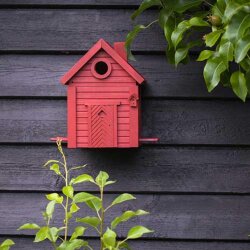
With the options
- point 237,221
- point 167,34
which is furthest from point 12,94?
point 237,221

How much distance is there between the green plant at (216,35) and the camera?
1.29m

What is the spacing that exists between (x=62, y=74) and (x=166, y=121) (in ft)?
1.28

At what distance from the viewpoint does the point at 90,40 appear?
68.3 inches

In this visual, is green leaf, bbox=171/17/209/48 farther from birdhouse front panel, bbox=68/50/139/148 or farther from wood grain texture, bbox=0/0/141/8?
wood grain texture, bbox=0/0/141/8

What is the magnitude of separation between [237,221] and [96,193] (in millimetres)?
486

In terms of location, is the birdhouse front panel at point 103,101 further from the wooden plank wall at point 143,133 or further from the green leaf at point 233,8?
the green leaf at point 233,8

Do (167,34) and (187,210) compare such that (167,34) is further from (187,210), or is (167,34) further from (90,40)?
(187,210)

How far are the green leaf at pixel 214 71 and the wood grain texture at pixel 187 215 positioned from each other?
0.49 m

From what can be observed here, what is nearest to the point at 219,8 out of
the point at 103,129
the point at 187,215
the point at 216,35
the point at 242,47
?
the point at 216,35

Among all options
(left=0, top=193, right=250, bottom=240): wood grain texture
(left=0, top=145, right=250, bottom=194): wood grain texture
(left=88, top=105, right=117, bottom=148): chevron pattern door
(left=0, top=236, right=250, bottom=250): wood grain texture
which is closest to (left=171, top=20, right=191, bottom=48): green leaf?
(left=88, top=105, right=117, bottom=148): chevron pattern door

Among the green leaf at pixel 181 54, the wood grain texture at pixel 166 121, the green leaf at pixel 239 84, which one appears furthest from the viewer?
the wood grain texture at pixel 166 121

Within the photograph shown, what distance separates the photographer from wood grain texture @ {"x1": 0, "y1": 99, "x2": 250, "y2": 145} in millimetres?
1704

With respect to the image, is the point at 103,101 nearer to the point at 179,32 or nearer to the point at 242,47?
the point at 179,32

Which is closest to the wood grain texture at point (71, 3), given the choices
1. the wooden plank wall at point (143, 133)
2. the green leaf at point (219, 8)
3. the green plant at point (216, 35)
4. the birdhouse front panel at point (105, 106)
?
the wooden plank wall at point (143, 133)
